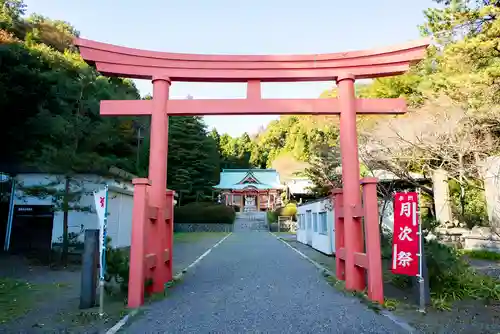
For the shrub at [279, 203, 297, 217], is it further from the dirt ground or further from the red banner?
the red banner

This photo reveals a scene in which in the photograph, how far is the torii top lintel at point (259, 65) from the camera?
22.8 ft

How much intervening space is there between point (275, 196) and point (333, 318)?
3514 centimetres

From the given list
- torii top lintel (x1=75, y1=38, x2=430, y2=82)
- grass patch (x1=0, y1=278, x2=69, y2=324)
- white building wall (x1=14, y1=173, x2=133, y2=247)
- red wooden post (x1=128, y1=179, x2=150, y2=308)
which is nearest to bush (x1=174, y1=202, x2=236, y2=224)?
white building wall (x1=14, y1=173, x2=133, y2=247)

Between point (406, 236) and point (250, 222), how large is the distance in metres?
28.0

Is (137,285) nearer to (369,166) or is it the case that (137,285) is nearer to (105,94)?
(369,166)

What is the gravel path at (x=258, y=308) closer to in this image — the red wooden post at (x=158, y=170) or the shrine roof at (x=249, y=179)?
the red wooden post at (x=158, y=170)

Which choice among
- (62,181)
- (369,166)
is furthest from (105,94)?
(369,166)

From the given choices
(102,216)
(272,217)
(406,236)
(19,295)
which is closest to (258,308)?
(406,236)

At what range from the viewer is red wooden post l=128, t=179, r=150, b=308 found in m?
5.49

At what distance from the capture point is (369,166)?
569 inches

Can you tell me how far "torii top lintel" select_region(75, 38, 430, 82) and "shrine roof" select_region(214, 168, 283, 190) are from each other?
30774 mm

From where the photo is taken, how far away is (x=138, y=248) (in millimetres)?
5590

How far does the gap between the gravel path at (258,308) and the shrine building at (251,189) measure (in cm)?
2968

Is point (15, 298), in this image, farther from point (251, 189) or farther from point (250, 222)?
point (251, 189)
